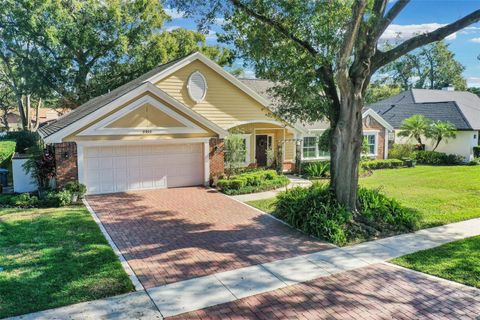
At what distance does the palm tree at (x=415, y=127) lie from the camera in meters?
26.3

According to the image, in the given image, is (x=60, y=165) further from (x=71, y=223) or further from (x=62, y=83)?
(x=62, y=83)

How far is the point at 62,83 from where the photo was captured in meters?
28.4

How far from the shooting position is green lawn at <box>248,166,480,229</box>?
12070 mm

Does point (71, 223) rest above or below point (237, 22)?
below

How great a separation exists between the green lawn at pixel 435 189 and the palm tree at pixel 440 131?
10.2ft

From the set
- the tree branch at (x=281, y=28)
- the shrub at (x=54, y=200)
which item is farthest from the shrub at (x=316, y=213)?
the shrub at (x=54, y=200)

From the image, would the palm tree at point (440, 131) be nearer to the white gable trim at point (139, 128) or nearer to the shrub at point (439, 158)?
the shrub at point (439, 158)

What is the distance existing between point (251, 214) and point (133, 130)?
650cm

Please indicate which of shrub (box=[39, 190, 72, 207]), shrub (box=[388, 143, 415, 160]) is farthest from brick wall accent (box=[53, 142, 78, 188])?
shrub (box=[388, 143, 415, 160])

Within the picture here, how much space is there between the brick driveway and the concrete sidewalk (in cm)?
36

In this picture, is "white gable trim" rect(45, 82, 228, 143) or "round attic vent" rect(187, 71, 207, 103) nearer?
"white gable trim" rect(45, 82, 228, 143)

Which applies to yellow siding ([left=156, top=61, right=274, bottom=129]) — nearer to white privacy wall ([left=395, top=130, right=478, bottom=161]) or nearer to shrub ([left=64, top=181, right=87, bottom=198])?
shrub ([left=64, top=181, right=87, bottom=198])

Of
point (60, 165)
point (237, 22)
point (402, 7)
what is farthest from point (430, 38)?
point (60, 165)

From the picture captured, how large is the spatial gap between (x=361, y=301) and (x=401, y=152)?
73.5 feet
